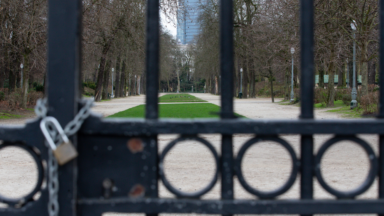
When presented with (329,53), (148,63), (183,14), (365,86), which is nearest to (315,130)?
(148,63)

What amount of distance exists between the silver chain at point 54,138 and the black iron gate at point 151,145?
0.03 meters

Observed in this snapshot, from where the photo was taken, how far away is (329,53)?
19469 mm

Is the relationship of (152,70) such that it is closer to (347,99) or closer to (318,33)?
(318,33)

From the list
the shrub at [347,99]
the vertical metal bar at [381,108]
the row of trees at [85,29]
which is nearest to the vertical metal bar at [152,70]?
the vertical metal bar at [381,108]

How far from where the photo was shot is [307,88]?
1.45 m

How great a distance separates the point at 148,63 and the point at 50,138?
496 mm

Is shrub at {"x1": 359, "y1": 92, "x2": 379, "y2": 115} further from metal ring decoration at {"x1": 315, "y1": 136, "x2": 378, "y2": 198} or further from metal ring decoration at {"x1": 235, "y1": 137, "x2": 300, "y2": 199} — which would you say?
metal ring decoration at {"x1": 235, "y1": 137, "x2": 300, "y2": 199}

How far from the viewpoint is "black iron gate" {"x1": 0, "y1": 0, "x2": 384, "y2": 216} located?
139 cm

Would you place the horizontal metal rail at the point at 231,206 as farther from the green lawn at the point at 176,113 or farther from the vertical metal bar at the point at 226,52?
the green lawn at the point at 176,113

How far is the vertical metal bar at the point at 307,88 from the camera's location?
1.43 metres

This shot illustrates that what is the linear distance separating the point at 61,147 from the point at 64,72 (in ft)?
0.98

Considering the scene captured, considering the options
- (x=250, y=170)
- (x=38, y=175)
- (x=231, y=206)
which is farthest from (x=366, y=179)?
(x=250, y=170)

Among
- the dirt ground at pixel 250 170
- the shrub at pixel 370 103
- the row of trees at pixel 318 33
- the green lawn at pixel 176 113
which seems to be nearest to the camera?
the dirt ground at pixel 250 170

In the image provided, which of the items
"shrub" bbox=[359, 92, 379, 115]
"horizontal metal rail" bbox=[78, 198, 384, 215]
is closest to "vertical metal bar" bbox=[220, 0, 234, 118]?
"horizontal metal rail" bbox=[78, 198, 384, 215]
